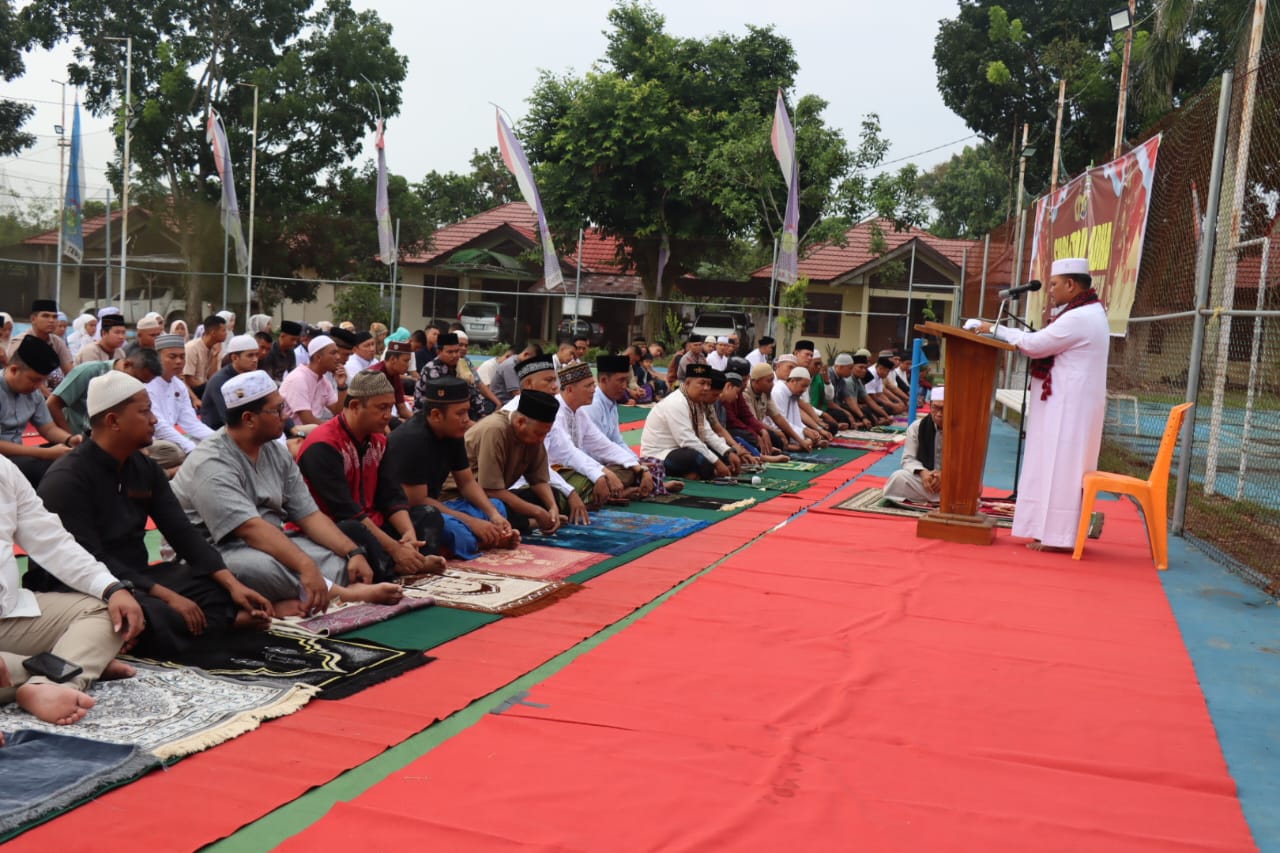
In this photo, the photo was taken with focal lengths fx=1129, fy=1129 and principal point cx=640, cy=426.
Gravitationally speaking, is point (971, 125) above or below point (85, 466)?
above

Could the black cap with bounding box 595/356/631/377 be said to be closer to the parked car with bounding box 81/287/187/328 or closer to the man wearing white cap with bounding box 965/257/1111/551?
the man wearing white cap with bounding box 965/257/1111/551

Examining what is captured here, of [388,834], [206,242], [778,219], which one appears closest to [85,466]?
[388,834]

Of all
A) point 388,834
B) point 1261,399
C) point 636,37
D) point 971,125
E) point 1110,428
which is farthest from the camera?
point 971,125

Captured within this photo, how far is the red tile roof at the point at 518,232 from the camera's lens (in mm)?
29703

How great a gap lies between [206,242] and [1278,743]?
68.9ft

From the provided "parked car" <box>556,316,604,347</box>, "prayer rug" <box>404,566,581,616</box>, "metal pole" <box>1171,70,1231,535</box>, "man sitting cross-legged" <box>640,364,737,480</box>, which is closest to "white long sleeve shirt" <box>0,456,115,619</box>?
"prayer rug" <box>404,566,581,616</box>

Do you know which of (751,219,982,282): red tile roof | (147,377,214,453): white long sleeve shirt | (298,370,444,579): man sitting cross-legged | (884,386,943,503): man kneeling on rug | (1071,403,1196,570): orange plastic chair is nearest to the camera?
(298,370,444,579): man sitting cross-legged

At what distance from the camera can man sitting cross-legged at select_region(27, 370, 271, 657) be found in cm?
354

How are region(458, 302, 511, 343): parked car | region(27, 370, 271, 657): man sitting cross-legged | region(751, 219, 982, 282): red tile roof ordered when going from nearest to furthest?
region(27, 370, 271, 657): man sitting cross-legged
region(458, 302, 511, 343): parked car
region(751, 219, 982, 282): red tile roof

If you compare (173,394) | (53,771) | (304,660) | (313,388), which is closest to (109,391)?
(304,660)

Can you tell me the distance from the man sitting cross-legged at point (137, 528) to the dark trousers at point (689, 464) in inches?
203

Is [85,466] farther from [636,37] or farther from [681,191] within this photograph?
[636,37]

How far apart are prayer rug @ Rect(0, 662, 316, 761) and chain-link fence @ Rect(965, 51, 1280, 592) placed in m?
4.82

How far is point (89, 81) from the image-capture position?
2758 centimetres
